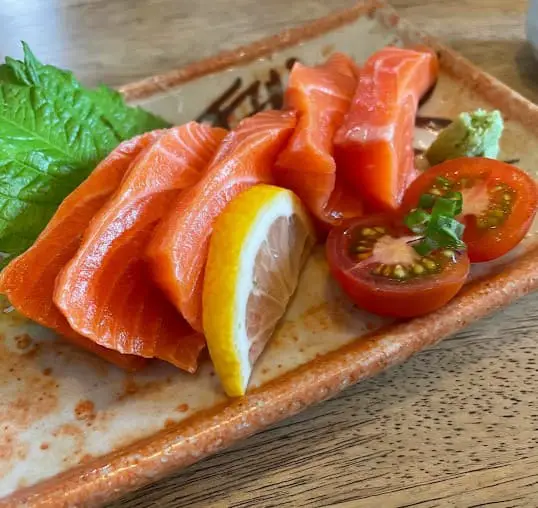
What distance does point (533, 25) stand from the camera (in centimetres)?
243

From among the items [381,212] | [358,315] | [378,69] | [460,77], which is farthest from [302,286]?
[460,77]

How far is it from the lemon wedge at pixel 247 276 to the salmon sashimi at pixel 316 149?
7 cm

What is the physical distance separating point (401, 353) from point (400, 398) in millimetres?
122

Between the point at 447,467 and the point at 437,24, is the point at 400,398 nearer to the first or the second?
the point at 447,467

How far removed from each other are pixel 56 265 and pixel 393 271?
0.79 metres

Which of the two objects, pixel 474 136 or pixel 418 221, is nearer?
pixel 418 221

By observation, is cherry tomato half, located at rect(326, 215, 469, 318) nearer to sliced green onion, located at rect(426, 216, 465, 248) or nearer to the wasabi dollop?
sliced green onion, located at rect(426, 216, 465, 248)

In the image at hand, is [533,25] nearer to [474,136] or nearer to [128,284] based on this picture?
[474,136]

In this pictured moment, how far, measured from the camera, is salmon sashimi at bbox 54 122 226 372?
1400mm

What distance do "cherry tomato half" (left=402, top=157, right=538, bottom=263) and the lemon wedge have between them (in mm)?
347

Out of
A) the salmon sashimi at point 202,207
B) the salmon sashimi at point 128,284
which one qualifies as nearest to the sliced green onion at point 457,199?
the salmon sashimi at point 202,207

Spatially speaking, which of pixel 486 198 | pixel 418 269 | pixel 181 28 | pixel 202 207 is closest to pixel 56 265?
pixel 202 207

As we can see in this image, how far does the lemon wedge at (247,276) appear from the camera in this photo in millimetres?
1362

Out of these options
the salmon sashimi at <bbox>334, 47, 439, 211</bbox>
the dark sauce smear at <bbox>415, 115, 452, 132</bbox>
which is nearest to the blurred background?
the dark sauce smear at <bbox>415, 115, 452, 132</bbox>
